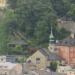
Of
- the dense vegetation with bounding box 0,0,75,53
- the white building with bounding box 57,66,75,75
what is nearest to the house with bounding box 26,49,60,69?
the white building with bounding box 57,66,75,75

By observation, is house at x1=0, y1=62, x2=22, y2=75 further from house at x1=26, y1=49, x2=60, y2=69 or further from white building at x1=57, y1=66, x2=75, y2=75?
house at x1=26, y1=49, x2=60, y2=69

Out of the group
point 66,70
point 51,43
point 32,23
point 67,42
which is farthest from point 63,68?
point 32,23

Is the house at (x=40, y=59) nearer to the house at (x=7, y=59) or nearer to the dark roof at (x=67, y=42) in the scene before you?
the house at (x=7, y=59)

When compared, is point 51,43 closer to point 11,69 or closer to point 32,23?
point 32,23

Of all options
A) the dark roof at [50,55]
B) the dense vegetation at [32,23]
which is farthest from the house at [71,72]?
the dense vegetation at [32,23]

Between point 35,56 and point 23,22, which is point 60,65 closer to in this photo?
point 35,56

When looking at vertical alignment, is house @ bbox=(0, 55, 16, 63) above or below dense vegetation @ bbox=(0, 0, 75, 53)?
below

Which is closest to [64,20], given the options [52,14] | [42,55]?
[52,14]
